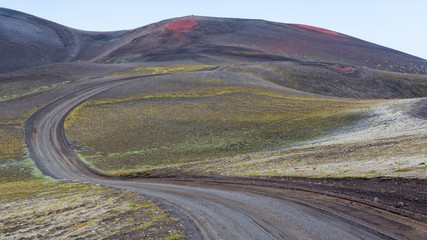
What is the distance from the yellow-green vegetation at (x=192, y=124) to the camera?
132ft

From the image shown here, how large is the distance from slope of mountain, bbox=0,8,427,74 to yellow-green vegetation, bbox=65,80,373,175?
64238mm

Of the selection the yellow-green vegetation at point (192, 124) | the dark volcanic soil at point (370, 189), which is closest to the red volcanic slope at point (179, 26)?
the yellow-green vegetation at point (192, 124)

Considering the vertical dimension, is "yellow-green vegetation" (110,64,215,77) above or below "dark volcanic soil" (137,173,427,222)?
above

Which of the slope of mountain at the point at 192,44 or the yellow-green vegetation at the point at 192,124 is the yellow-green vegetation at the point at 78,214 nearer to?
the yellow-green vegetation at the point at 192,124

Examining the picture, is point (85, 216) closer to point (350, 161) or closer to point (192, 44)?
point (350, 161)

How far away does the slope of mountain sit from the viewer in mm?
135250

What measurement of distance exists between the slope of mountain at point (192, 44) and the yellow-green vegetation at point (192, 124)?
6424 cm

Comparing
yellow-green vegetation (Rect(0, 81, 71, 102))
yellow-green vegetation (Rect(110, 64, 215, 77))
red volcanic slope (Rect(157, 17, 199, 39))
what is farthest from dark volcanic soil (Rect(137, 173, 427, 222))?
red volcanic slope (Rect(157, 17, 199, 39))

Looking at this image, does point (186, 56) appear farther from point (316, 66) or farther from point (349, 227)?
point (349, 227)

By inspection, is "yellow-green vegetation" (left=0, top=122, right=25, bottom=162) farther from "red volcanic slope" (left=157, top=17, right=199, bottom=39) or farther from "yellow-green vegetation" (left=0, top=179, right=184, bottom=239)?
"red volcanic slope" (left=157, top=17, right=199, bottom=39)

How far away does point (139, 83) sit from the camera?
75.2 metres

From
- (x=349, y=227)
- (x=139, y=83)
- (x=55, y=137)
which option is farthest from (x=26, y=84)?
(x=349, y=227)

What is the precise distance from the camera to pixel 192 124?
168 feet

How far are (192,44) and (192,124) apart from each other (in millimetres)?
102809
